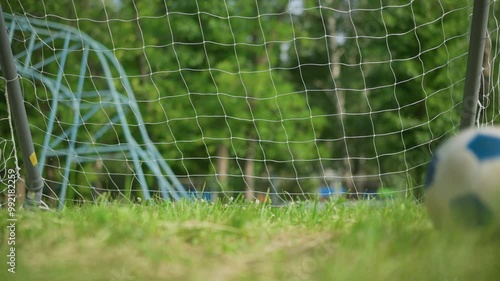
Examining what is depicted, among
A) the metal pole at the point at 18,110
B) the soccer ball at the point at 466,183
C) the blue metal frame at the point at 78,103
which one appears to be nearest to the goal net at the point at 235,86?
the blue metal frame at the point at 78,103

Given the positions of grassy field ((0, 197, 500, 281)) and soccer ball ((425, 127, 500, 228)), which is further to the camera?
soccer ball ((425, 127, 500, 228))

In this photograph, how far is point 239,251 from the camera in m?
1.76

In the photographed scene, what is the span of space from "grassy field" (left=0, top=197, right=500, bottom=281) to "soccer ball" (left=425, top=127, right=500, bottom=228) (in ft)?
0.19

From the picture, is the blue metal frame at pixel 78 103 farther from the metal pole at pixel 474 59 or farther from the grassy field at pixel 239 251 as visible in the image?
the metal pole at pixel 474 59

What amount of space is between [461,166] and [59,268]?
1131mm

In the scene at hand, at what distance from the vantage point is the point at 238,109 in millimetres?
13203

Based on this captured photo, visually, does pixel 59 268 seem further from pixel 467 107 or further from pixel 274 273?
pixel 467 107

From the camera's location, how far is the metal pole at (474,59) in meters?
3.16

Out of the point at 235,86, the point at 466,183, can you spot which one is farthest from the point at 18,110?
the point at 235,86

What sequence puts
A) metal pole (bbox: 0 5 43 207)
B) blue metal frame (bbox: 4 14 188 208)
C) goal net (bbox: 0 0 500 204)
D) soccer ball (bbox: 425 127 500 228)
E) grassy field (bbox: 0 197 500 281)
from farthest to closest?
1. goal net (bbox: 0 0 500 204)
2. blue metal frame (bbox: 4 14 188 208)
3. metal pole (bbox: 0 5 43 207)
4. soccer ball (bbox: 425 127 500 228)
5. grassy field (bbox: 0 197 500 281)

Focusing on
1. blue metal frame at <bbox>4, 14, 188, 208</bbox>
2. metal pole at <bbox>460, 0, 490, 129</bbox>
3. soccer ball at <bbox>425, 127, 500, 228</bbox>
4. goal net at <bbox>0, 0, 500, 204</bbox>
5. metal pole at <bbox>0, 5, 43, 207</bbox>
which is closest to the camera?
soccer ball at <bbox>425, 127, 500, 228</bbox>

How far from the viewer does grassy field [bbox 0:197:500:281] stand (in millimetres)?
1593

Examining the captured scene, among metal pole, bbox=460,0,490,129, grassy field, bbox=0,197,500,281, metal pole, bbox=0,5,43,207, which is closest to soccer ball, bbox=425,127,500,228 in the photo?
grassy field, bbox=0,197,500,281

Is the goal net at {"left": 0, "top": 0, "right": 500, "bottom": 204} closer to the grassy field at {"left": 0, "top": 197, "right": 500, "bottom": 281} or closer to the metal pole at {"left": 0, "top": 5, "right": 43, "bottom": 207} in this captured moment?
the metal pole at {"left": 0, "top": 5, "right": 43, "bottom": 207}
